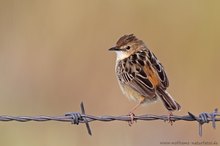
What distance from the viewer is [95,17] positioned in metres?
14.7

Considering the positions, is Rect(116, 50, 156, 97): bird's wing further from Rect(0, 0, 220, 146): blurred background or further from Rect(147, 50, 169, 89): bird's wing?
Rect(0, 0, 220, 146): blurred background

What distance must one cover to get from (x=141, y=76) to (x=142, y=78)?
49 mm

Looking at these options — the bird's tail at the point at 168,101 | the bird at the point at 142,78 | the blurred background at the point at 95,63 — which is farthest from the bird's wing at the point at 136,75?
the blurred background at the point at 95,63

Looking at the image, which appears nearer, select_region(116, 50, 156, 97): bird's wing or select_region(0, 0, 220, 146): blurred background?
select_region(116, 50, 156, 97): bird's wing

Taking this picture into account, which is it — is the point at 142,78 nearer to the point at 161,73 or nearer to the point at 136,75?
the point at 136,75

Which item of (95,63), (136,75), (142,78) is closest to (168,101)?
(142,78)

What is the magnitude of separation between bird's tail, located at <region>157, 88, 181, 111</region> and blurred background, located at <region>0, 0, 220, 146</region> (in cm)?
256

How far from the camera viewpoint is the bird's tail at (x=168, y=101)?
8734mm

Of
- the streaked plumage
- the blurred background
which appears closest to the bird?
the streaked plumage

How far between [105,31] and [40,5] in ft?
5.44

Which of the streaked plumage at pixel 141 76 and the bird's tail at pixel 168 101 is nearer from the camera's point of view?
the bird's tail at pixel 168 101

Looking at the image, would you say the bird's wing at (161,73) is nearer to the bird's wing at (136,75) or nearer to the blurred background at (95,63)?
the bird's wing at (136,75)

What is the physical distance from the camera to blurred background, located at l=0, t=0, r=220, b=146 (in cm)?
1205

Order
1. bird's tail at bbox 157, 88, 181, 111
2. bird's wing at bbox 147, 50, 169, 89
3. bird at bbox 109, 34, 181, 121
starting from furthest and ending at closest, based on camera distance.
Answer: bird's wing at bbox 147, 50, 169, 89, bird at bbox 109, 34, 181, 121, bird's tail at bbox 157, 88, 181, 111
